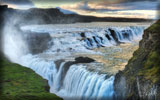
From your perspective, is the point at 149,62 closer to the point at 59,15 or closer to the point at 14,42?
the point at 59,15

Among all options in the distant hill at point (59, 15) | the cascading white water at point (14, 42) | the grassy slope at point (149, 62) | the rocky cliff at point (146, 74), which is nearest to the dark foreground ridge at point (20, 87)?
the distant hill at point (59, 15)

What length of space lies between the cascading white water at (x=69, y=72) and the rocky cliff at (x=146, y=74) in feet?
3.07

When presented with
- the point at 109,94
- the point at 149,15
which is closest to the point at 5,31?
the point at 109,94

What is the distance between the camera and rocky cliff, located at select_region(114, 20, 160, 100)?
427cm

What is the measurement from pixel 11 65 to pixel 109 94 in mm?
4351

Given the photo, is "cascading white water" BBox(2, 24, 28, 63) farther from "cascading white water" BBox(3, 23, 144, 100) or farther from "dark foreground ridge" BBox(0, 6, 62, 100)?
"dark foreground ridge" BBox(0, 6, 62, 100)

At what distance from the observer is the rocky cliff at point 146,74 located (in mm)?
4266

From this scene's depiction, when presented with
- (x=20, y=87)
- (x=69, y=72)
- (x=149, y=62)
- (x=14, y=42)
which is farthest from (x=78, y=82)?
(x=14, y=42)

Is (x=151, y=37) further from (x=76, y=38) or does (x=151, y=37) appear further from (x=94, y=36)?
(x=76, y=38)

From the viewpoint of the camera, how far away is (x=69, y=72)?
905cm

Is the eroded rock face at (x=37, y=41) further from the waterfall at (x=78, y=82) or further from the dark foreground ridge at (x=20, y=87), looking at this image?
the dark foreground ridge at (x=20, y=87)

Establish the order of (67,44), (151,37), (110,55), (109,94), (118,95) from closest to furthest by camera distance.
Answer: (151,37), (118,95), (109,94), (110,55), (67,44)

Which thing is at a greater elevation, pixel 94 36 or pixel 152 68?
pixel 94 36

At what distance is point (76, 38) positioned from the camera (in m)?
16.2
